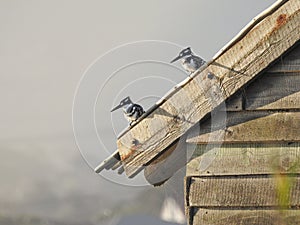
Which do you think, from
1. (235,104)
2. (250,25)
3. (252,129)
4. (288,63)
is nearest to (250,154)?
(252,129)

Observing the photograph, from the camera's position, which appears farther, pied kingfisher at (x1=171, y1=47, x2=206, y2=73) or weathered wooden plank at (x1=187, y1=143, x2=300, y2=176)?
pied kingfisher at (x1=171, y1=47, x2=206, y2=73)

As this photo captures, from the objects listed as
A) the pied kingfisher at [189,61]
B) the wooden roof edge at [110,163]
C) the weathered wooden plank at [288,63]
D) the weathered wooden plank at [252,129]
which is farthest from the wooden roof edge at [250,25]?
the wooden roof edge at [110,163]

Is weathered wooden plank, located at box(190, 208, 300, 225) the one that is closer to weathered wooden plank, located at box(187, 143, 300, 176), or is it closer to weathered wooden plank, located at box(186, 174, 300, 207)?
weathered wooden plank, located at box(186, 174, 300, 207)

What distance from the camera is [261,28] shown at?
5.95 metres

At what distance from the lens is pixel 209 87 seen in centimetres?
601

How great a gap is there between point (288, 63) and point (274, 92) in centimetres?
21

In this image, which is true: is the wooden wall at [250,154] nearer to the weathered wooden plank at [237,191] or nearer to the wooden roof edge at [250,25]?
the weathered wooden plank at [237,191]

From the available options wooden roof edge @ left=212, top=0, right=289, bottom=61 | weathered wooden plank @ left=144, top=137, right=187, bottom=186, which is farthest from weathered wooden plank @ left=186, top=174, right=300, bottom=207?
wooden roof edge @ left=212, top=0, right=289, bottom=61

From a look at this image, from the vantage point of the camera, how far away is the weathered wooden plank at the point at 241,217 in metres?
5.86

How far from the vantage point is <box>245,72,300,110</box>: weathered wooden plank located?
19.5 ft

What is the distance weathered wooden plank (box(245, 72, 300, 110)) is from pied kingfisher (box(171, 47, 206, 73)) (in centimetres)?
66

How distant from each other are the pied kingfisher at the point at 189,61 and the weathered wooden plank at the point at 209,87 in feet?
1.77

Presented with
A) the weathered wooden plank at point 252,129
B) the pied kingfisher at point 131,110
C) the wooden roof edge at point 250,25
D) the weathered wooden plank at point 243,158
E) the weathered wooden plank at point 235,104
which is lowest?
the weathered wooden plank at point 243,158

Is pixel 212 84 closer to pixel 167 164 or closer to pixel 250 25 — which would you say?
pixel 250 25
